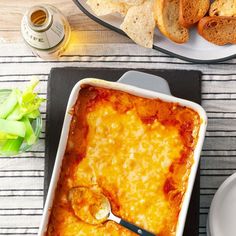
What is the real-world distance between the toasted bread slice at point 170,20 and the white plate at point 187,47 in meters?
0.03

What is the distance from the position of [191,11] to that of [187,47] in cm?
12

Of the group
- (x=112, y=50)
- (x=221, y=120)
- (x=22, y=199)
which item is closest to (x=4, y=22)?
(x=112, y=50)

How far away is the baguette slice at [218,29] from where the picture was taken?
6.73 ft

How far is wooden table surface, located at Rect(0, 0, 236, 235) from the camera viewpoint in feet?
6.88

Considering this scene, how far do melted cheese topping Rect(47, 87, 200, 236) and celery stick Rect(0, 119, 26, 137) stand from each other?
0.47 feet

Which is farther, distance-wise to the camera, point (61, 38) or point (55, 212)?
point (61, 38)

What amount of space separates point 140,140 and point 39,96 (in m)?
0.41

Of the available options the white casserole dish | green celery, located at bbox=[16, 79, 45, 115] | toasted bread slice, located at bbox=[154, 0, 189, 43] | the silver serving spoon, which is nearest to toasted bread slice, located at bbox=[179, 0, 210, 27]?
toasted bread slice, located at bbox=[154, 0, 189, 43]

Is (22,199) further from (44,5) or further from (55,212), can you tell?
(44,5)

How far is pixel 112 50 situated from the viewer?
2.13 metres

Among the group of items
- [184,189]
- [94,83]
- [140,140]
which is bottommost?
[184,189]

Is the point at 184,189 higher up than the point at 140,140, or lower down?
lower down

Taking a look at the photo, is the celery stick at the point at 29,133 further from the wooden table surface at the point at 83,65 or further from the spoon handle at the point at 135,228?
the spoon handle at the point at 135,228

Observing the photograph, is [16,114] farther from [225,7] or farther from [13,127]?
[225,7]
